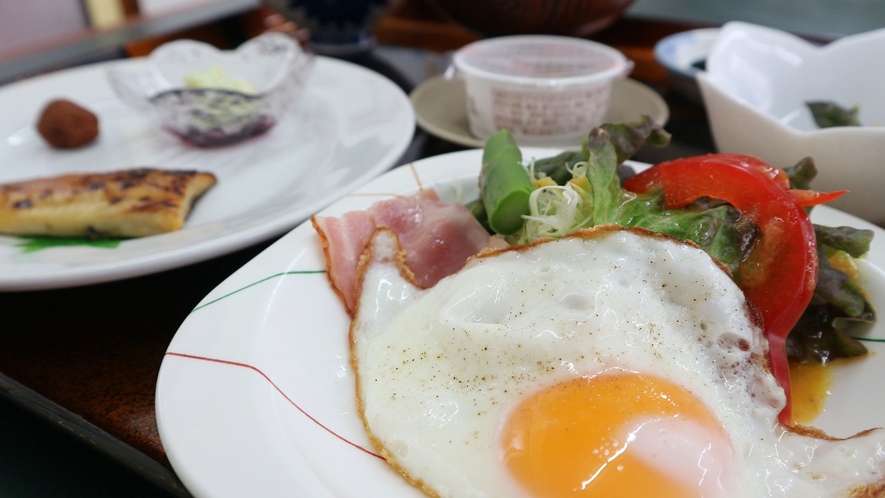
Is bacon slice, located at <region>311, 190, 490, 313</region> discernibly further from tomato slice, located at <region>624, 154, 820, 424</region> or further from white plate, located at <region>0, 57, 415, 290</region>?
tomato slice, located at <region>624, 154, 820, 424</region>

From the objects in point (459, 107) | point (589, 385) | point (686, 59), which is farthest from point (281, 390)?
point (686, 59)

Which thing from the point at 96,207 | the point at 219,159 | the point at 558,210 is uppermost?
the point at 558,210

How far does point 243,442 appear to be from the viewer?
764mm

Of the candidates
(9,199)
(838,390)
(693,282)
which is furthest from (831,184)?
(9,199)

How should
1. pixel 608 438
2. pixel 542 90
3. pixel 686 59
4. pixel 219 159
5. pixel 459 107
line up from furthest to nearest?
pixel 459 107 → pixel 686 59 → pixel 219 159 → pixel 542 90 → pixel 608 438

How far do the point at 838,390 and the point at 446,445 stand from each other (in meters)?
0.75

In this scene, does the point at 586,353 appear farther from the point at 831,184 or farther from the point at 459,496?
the point at 831,184

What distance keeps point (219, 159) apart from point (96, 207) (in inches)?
23.9

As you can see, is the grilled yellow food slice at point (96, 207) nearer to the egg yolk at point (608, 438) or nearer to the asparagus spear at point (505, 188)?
the asparagus spear at point (505, 188)

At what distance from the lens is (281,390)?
88 centimetres

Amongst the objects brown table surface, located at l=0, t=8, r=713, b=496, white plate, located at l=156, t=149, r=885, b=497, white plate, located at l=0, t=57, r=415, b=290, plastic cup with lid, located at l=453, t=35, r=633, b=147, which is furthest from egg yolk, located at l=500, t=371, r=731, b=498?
plastic cup with lid, located at l=453, t=35, r=633, b=147

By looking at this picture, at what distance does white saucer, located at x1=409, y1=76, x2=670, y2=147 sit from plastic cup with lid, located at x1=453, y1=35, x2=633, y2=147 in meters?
0.08

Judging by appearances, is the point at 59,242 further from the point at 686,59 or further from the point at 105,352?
the point at 686,59

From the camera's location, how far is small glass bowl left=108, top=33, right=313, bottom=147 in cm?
209
